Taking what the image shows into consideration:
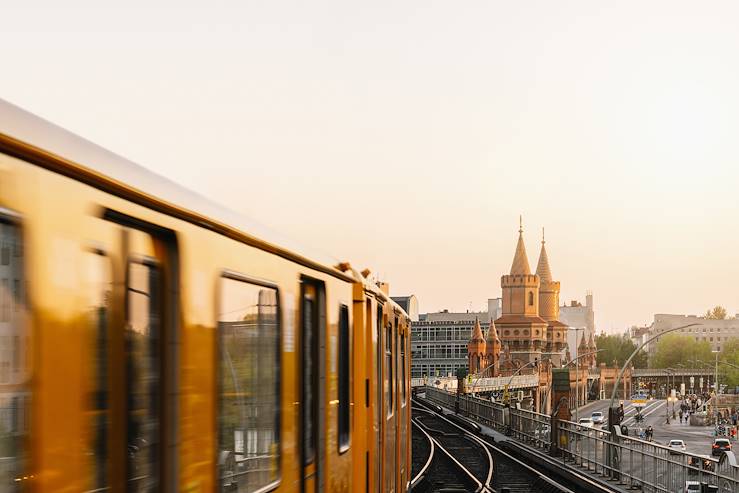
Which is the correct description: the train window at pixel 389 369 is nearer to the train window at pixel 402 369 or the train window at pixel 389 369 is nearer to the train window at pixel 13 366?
the train window at pixel 402 369

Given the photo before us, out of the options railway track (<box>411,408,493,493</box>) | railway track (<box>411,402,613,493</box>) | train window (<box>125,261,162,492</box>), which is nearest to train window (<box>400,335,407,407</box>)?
railway track (<box>411,408,493,493</box>)

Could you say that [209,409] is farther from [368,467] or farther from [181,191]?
[368,467]

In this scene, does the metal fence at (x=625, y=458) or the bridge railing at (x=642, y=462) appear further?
the metal fence at (x=625, y=458)

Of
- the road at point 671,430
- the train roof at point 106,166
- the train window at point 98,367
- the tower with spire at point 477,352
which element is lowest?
the road at point 671,430

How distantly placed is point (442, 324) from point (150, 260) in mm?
179222

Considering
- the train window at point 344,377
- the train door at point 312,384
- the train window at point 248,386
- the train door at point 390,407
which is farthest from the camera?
the train door at point 390,407

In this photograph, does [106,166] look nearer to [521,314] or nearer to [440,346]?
[440,346]

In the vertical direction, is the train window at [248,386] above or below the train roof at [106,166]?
below

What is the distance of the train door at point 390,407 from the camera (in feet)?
37.1

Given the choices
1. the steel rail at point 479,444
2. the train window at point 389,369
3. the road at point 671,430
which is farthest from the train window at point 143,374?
the road at point 671,430

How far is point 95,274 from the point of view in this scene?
3451 millimetres

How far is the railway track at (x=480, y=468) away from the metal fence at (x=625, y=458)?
0.74 m

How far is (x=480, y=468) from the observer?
27750mm

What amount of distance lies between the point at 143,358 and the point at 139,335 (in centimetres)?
9
